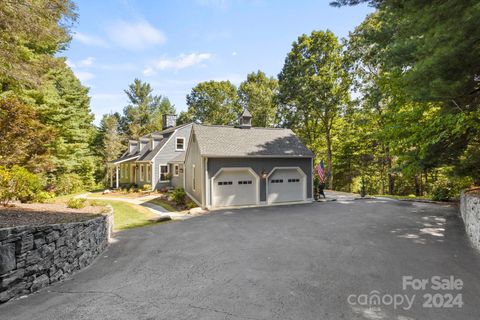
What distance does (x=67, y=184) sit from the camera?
74.7 ft

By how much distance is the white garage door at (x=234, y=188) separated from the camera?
1459 centimetres

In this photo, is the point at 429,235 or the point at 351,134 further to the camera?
the point at 351,134

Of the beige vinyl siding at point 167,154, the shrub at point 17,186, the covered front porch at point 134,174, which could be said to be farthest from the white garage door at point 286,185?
the covered front porch at point 134,174

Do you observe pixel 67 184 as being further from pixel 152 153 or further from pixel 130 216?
pixel 130 216

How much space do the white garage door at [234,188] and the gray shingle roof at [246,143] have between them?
1.20 meters

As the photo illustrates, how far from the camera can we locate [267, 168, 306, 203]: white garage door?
15867mm

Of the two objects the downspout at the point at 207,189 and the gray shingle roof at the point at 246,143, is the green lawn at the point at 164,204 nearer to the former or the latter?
the downspout at the point at 207,189

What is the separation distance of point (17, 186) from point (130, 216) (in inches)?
230

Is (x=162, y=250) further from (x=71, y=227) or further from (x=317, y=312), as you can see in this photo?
(x=317, y=312)

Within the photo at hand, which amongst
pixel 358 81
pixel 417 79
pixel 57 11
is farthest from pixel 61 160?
pixel 358 81

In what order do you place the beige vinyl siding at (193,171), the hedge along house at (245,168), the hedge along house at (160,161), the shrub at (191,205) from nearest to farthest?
the hedge along house at (245,168)
the shrub at (191,205)
the beige vinyl siding at (193,171)
the hedge along house at (160,161)

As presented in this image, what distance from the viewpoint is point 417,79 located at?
23.1 ft

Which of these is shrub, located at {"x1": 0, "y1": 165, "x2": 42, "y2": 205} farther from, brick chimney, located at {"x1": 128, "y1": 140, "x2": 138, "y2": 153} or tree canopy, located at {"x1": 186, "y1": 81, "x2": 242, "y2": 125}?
tree canopy, located at {"x1": 186, "y1": 81, "x2": 242, "y2": 125}

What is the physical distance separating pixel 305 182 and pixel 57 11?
15.7 metres
